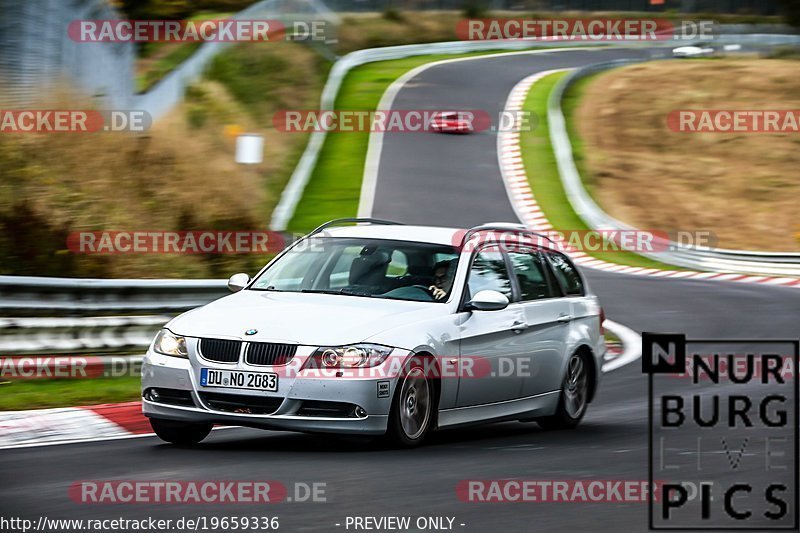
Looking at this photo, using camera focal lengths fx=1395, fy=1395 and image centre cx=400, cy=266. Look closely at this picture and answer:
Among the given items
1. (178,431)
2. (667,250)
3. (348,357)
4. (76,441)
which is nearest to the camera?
(348,357)

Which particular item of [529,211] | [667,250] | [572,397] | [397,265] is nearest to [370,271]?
[397,265]

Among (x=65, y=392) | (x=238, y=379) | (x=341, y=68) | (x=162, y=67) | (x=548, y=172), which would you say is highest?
(x=341, y=68)

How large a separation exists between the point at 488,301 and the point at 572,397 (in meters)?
1.91

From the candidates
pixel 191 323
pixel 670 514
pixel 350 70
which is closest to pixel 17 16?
pixel 191 323

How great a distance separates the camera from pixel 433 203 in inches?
1280

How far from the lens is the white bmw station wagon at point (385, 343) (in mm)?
8383

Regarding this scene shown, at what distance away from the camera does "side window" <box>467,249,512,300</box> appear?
32.1ft

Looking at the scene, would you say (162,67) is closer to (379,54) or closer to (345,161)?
(345,161)

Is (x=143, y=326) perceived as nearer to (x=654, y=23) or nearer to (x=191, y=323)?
(x=191, y=323)

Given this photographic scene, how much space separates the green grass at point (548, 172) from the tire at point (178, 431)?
22.0m

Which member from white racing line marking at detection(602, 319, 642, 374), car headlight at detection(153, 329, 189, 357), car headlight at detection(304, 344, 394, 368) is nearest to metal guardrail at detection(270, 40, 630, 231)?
white racing line marking at detection(602, 319, 642, 374)

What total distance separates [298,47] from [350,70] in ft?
12.3

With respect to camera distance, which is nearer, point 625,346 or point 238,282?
point 238,282

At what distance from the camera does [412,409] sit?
8773 millimetres
